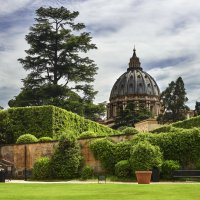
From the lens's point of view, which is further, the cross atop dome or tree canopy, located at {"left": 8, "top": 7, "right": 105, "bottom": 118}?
the cross atop dome

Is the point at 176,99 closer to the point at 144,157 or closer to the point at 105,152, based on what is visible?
the point at 105,152

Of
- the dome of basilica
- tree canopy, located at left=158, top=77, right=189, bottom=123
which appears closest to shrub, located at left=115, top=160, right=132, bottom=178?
tree canopy, located at left=158, top=77, right=189, bottom=123

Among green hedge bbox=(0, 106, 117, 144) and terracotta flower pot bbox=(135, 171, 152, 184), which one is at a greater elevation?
green hedge bbox=(0, 106, 117, 144)

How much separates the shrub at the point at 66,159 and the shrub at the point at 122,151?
2.81m

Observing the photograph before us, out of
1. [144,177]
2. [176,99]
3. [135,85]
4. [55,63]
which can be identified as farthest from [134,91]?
[144,177]

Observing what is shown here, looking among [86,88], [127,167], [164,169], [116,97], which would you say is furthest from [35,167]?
[116,97]

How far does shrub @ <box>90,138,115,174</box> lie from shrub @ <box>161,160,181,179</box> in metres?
3.81

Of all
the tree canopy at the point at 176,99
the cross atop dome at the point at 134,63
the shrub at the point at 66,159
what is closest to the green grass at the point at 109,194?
the shrub at the point at 66,159

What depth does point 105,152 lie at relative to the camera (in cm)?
2984

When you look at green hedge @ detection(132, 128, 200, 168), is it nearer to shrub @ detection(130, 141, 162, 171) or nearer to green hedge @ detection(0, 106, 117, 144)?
shrub @ detection(130, 141, 162, 171)

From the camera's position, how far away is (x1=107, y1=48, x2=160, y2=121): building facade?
170 m

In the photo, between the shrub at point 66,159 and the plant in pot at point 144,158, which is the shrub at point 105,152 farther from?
the plant in pot at point 144,158

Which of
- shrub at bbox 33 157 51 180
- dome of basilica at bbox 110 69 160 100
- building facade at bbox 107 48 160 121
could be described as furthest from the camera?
dome of basilica at bbox 110 69 160 100

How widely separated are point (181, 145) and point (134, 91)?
145 m
